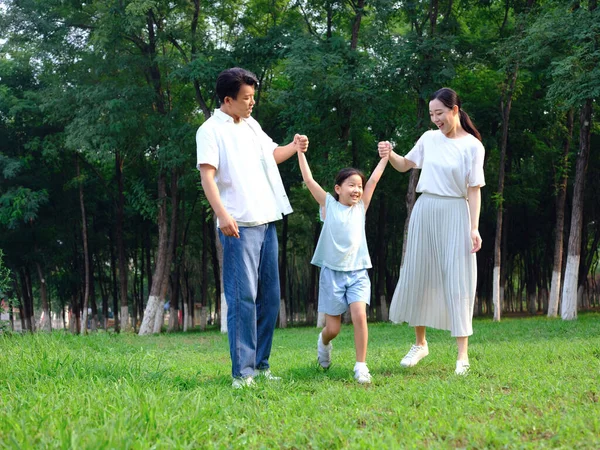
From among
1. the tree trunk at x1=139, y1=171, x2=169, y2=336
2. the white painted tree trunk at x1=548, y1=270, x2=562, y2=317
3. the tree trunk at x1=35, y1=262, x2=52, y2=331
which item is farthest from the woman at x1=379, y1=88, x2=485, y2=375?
the tree trunk at x1=35, y1=262, x2=52, y2=331

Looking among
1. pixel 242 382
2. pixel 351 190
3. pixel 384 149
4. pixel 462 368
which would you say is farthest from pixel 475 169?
pixel 242 382

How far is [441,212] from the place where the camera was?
635 cm

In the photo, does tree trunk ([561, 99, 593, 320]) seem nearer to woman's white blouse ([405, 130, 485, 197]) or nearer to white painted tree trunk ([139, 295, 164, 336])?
woman's white blouse ([405, 130, 485, 197])

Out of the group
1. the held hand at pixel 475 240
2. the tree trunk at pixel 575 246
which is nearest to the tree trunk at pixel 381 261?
the tree trunk at pixel 575 246

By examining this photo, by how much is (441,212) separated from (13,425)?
4004 mm

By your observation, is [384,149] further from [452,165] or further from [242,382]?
[242,382]

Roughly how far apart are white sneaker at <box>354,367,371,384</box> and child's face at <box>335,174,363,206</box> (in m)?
1.45

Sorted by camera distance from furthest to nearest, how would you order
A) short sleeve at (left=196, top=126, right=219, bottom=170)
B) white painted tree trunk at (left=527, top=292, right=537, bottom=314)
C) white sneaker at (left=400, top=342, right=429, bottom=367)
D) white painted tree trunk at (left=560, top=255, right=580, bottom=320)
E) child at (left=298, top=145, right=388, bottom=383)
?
white painted tree trunk at (left=527, top=292, right=537, bottom=314)
white painted tree trunk at (left=560, top=255, right=580, bottom=320)
white sneaker at (left=400, top=342, right=429, bottom=367)
child at (left=298, top=145, right=388, bottom=383)
short sleeve at (left=196, top=126, right=219, bottom=170)

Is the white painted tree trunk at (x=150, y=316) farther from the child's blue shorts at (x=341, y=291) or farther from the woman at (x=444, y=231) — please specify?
the child's blue shorts at (x=341, y=291)

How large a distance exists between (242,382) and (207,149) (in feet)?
5.67

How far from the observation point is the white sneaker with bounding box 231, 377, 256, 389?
201 inches

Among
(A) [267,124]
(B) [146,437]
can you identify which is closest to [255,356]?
(B) [146,437]

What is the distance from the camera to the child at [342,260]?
598cm

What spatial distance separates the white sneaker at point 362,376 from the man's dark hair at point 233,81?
2.33 m
